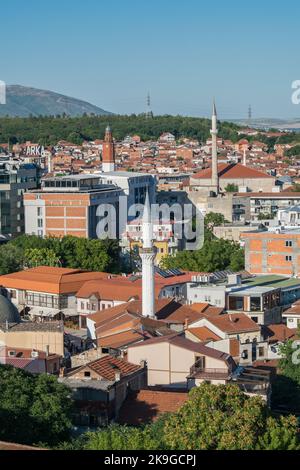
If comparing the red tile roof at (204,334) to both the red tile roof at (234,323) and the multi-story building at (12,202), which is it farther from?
the multi-story building at (12,202)

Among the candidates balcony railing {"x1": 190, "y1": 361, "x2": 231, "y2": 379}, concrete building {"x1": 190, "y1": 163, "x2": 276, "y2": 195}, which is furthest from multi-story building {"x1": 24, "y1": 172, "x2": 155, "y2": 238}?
balcony railing {"x1": 190, "y1": 361, "x2": 231, "y2": 379}

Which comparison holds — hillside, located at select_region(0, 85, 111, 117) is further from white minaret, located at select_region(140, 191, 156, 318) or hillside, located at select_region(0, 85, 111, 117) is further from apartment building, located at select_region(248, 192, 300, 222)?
white minaret, located at select_region(140, 191, 156, 318)

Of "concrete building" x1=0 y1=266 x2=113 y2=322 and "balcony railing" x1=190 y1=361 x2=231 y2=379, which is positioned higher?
"balcony railing" x1=190 y1=361 x2=231 y2=379

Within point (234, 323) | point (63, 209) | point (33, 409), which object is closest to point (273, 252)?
point (234, 323)

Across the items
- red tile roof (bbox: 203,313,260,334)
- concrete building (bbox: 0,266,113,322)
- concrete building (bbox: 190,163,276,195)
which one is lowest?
concrete building (bbox: 0,266,113,322)

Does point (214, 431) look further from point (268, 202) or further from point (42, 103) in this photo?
point (42, 103)
